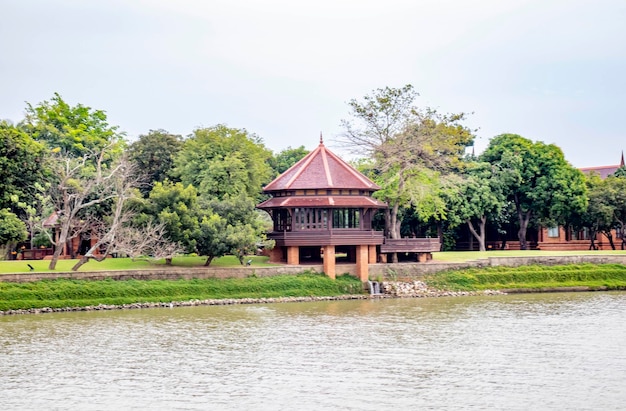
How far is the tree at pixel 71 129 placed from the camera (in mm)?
60938

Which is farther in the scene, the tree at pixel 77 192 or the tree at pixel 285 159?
the tree at pixel 285 159

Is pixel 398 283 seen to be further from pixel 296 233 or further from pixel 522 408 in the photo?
pixel 522 408

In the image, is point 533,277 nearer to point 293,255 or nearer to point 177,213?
point 293,255

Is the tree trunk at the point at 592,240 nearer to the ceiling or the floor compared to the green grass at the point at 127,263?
nearer to the ceiling

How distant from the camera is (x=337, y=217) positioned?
51.1 meters

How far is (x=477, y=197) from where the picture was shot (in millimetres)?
58750

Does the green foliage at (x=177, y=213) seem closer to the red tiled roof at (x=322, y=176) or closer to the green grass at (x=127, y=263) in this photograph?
the green grass at (x=127, y=263)

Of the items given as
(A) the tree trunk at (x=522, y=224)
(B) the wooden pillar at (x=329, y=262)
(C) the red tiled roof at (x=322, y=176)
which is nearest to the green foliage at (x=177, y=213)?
(C) the red tiled roof at (x=322, y=176)

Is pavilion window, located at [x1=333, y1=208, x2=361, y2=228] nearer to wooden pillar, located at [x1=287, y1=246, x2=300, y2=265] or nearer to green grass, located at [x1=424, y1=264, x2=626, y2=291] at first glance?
wooden pillar, located at [x1=287, y1=246, x2=300, y2=265]

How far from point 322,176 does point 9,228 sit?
17.4m

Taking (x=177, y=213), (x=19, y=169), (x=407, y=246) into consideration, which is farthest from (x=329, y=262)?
(x=19, y=169)

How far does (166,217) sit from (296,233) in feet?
26.4

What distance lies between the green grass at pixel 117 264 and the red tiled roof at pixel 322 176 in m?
4.83

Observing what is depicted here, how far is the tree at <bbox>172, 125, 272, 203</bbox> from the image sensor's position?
54094 millimetres
